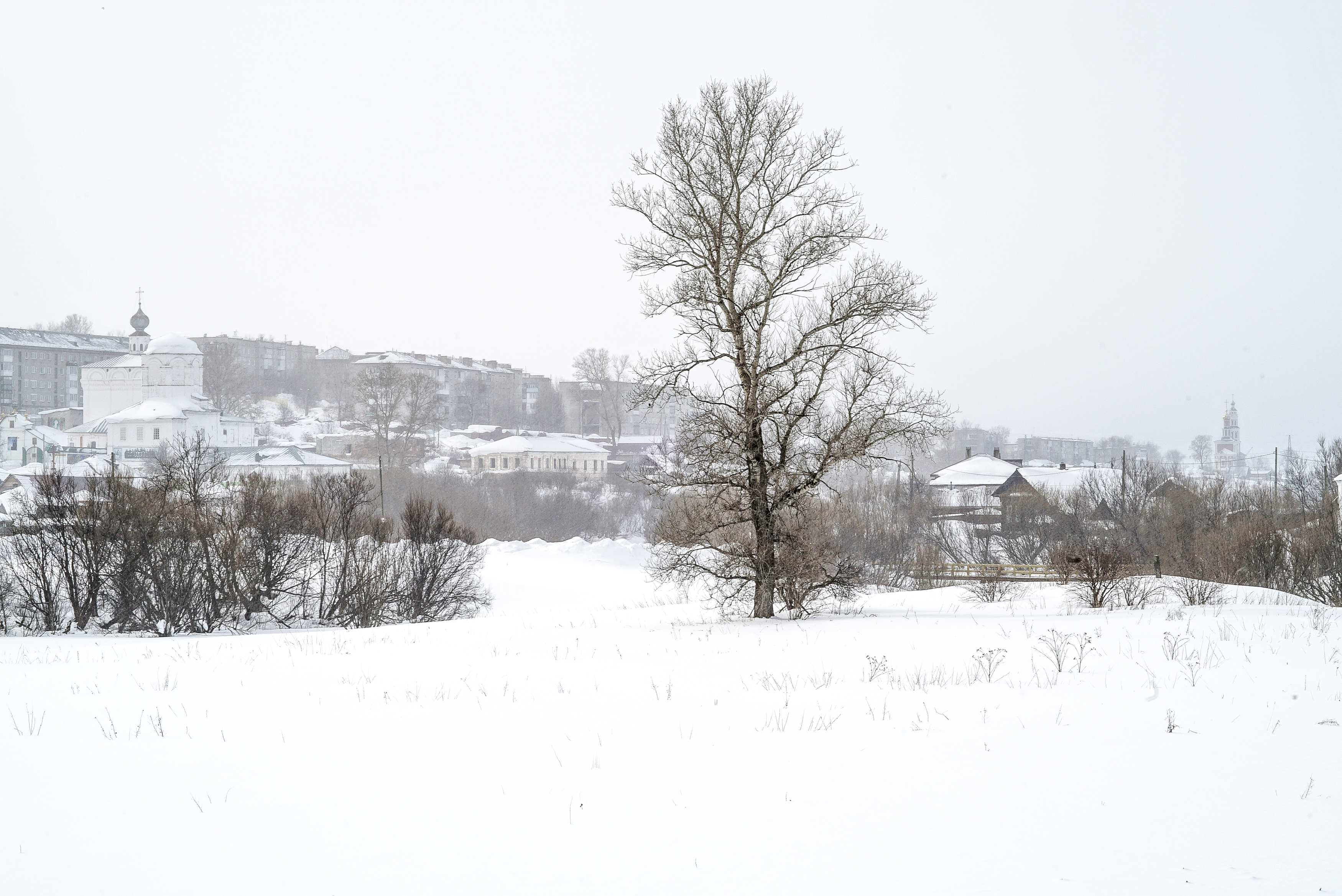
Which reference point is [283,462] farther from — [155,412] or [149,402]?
[149,402]

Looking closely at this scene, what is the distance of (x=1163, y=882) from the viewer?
13.8 ft

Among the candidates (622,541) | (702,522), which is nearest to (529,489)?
(622,541)

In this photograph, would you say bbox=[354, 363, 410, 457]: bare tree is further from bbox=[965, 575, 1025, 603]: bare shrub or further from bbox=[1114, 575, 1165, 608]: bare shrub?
bbox=[1114, 575, 1165, 608]: bare shrub

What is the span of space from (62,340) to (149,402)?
60.7m

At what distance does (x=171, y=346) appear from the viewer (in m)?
106

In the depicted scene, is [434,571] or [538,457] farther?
[538,457]

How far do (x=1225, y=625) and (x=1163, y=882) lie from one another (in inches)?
401

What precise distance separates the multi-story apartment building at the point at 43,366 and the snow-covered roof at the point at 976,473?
118 meters

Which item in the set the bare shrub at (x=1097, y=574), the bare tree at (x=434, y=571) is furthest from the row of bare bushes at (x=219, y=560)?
the bare shrub at (x=1097, y=574)

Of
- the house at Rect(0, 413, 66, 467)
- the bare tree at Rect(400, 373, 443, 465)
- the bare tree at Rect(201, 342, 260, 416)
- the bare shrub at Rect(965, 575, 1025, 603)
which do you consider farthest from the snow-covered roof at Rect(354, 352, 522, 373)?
the bare shrub at Rect(965, 575, 1025, 603)

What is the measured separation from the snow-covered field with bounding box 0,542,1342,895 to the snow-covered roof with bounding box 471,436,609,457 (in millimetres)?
99668

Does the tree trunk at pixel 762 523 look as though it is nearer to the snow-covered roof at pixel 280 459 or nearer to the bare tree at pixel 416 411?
the snow-covered roof at pixel 280 459

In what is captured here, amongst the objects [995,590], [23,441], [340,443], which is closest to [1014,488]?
[995,590]

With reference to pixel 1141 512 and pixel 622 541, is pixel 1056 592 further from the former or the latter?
pixel 622 541
